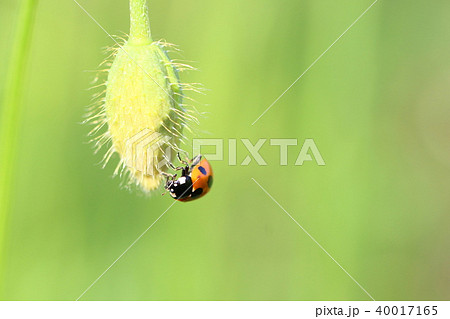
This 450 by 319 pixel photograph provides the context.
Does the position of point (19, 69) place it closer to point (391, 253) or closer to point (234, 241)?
point (234, 241)

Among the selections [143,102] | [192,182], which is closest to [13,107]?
[143,102]

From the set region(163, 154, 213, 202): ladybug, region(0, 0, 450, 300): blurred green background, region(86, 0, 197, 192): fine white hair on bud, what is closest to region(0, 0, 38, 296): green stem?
region(86, 0, 197, 192): fine white hair on bud

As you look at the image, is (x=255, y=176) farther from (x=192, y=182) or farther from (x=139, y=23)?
(x=139, y=23)

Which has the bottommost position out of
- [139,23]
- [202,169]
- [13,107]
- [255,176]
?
[255,176]

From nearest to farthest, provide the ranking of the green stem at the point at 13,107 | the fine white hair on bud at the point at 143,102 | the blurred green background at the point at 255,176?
the green stem at the point at 13,107 < the fine white hair on bud at the point at 143,102 < the blurred green background at the point at 255,176

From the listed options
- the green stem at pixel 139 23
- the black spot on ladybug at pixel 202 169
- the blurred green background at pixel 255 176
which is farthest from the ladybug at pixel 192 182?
the green stem at pixel 139 23

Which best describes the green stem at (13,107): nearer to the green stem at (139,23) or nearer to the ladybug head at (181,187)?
the green stem at (139,23)
